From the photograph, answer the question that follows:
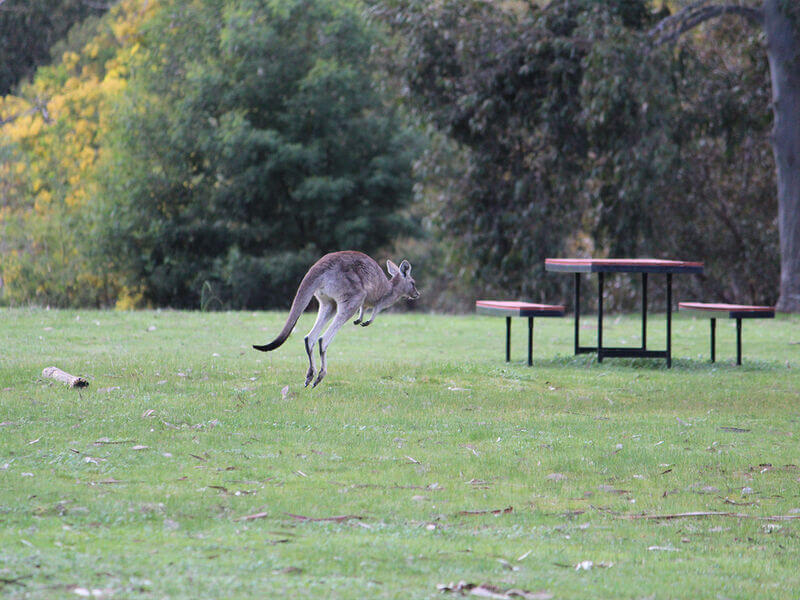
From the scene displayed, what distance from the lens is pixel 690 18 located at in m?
Answer: 21.6

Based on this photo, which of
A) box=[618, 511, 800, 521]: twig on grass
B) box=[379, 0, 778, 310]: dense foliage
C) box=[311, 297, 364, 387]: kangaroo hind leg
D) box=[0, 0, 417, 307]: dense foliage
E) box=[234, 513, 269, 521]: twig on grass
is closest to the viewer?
box=[234, 513, 269, 521]: twig on grass

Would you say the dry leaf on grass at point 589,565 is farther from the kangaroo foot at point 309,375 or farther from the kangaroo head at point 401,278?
the kangaroo head at point 401,278

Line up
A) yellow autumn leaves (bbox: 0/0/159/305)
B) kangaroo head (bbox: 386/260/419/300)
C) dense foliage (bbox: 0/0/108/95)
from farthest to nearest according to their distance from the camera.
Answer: dense foliage (bbox: 0/0/108/95) < yellow autumn leaves (bbox: 0/0/159/305) < kangaroo head (bbox: 386/260/419/300)

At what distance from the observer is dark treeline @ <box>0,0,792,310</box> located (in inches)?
861

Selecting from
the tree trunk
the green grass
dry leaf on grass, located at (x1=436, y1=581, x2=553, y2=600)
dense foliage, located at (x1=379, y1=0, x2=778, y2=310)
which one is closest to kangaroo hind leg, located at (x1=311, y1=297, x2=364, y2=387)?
the green grass

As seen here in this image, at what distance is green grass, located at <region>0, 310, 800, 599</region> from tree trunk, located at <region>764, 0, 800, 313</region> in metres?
9.71

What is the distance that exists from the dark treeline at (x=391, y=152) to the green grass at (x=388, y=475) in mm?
9542

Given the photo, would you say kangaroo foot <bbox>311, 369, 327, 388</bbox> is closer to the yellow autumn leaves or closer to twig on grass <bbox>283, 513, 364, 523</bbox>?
twig on grass <bbox>283, 513, 364, 523</bbox>

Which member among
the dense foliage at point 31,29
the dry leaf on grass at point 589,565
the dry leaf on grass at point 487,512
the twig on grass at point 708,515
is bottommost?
the dry leaf on grass at point 589,565

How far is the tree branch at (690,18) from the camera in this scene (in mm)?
21250

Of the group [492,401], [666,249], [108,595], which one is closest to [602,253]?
[666,249]

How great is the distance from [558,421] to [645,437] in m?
0.85

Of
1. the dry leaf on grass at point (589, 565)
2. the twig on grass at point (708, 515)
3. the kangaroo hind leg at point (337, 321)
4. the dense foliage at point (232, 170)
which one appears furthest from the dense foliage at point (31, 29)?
the dry leaf on grass at point (589, 565)

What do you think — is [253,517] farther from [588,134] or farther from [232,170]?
[232,170]
